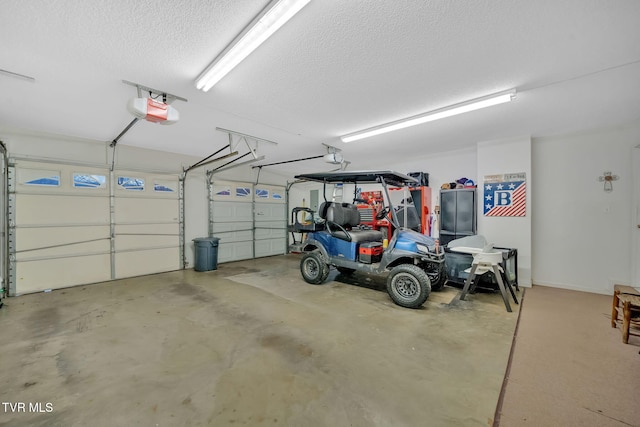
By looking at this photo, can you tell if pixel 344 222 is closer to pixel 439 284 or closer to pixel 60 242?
pixel 439 284

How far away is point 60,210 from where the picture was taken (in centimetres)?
449

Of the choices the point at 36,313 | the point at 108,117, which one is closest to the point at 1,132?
the point at 108,117

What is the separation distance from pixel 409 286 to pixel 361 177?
1930 mm

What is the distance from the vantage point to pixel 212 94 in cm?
293

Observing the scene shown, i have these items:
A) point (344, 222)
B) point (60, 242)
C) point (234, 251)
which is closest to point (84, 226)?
point (60, 242)

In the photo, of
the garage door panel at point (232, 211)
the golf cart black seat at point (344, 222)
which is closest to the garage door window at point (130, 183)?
the garage door panel at point (232, 211)

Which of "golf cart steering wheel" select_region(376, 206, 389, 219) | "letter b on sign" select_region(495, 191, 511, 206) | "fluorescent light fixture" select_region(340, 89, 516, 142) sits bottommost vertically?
"golf cart steering wheel" select_region(376, 206, 389, 219)

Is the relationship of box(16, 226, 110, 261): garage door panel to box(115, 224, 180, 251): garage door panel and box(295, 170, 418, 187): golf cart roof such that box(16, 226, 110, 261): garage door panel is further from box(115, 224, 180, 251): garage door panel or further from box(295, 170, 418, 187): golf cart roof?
box(295, 170, 418, 187): golf cart roof

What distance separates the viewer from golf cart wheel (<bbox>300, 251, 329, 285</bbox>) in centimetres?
460

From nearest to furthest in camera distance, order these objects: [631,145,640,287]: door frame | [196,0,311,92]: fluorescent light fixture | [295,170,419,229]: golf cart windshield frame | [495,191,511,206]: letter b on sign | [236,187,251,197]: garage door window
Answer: [196,0,311,92]: fluorescent light fixture
[631,145,640,287]: door frame
[295,170,419,229]: golf cart windshield frame
[495,191,511,206]: letter b on sign
[236,187,251,197]: garage door window

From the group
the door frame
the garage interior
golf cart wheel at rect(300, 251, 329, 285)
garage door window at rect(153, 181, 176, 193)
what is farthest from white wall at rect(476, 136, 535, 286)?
garage door window at rect(153, 181, 176, 193)

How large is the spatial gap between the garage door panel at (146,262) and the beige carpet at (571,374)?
629 cm

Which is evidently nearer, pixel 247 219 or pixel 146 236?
pixel 146 236

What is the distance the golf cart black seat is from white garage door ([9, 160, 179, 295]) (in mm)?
3812
